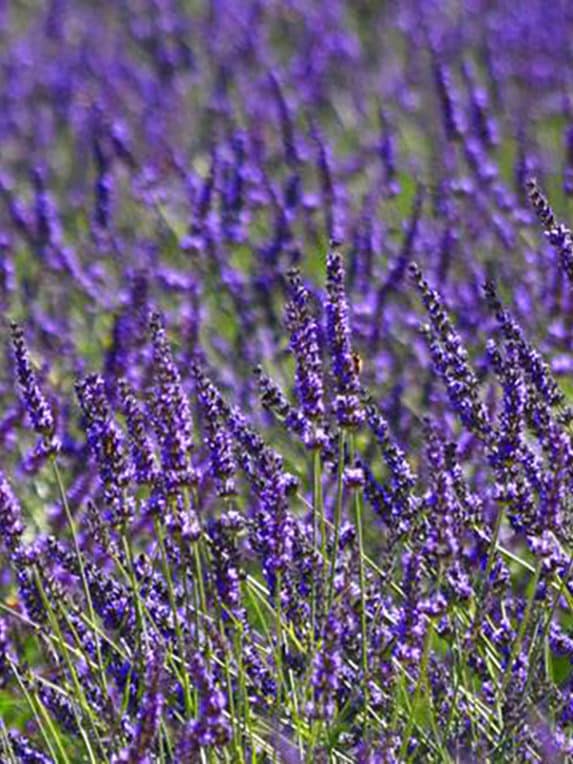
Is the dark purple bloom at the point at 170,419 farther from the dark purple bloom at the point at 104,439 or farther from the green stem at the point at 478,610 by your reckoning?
the green stem at the point at 478,610

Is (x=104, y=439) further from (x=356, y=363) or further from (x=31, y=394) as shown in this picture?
(x=356, y=363)

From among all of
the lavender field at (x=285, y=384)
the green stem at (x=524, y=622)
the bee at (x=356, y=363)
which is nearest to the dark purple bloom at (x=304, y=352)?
the lavender field at (x=285, y=384)

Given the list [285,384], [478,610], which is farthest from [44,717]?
[285,384]

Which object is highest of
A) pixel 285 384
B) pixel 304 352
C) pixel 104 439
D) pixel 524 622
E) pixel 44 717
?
pixel 285 384

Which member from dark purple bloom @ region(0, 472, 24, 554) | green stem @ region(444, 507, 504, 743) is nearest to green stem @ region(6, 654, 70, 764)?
dark purple bloom @ region(0, 472, 24, 554)

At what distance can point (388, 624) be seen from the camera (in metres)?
3.29

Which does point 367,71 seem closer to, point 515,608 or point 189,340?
point 189,340

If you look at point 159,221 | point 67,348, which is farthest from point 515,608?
point 159,221

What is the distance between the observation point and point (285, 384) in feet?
17.0

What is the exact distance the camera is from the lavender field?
2.58 metres

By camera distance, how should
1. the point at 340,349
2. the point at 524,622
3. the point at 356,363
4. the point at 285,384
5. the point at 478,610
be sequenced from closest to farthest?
the point at 524,622, the point at 478,610, the point at 340,349, the point at 356,363, the point at 285,384

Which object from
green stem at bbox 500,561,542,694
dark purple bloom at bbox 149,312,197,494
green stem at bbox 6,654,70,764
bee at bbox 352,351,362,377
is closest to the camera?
green stem at bbox 500,561,542,694

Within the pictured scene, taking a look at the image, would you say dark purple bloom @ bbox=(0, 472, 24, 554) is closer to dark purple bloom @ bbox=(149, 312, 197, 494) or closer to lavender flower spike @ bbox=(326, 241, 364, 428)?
dark purple bloom @ bbox=(149, 312, 197, 494)

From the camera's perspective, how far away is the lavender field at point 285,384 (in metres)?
2.58
